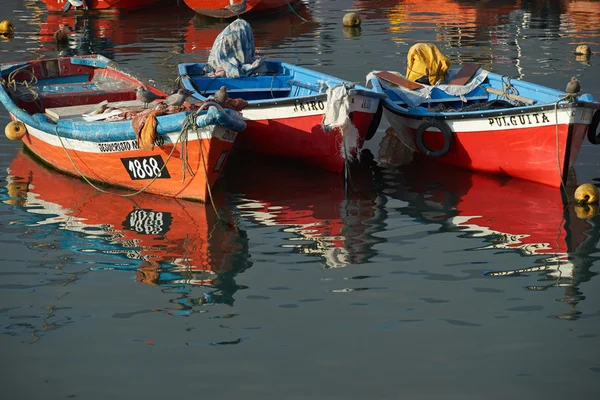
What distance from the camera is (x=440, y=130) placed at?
16.0 m

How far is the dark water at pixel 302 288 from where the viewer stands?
9.16 m

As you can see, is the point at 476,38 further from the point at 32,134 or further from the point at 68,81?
the point at 32,134

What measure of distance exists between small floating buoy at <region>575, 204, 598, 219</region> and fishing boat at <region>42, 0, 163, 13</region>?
2558 centimetres

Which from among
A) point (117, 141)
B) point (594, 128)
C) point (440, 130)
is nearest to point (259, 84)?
point (440, 130)

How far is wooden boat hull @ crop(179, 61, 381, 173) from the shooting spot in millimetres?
15312

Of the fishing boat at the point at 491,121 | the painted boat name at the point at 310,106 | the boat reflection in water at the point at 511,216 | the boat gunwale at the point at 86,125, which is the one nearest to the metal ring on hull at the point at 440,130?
the fishing boat at the point at 491,121

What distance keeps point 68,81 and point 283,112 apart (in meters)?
5.85

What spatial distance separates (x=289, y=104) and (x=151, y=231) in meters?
3.58

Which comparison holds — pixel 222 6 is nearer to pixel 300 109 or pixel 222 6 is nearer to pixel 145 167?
pixel 300 109

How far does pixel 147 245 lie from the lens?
12.9m

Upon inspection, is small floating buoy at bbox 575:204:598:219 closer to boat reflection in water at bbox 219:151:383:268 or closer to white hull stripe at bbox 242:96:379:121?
boat reflection in water at bbox 219:151:383:268

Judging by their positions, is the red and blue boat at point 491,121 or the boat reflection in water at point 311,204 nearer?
the boat reflection in water at point 311,204

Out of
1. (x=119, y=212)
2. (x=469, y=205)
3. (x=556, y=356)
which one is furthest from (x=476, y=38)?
(x=556, y=356)

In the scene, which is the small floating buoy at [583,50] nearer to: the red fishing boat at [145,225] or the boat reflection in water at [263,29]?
the boat reflection in water at [263,29]
